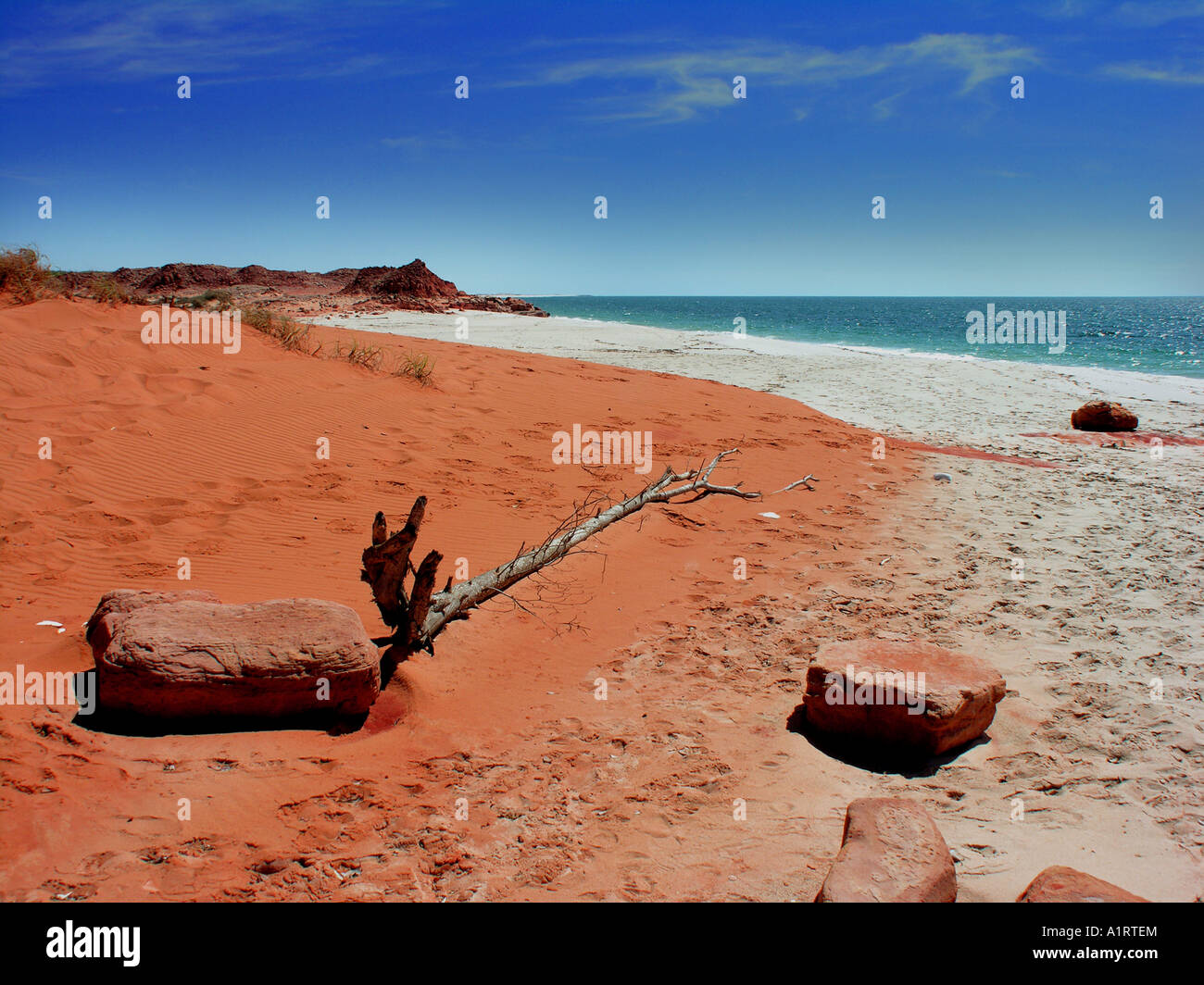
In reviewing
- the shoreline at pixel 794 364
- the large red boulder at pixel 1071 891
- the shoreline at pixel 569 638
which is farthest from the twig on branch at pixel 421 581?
the shoreline at pixel 794 364

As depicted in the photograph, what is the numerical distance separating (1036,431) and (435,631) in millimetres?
11160

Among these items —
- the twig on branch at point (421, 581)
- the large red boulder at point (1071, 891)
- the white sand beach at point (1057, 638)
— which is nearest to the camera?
the large red boulder at point (1071, 891)

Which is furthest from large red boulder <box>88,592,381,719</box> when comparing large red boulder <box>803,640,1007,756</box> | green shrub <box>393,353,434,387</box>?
green shrub <box>393,353,434,387</box>

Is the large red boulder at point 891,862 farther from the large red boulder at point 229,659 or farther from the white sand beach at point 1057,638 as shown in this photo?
the large red boulder at point 229,659

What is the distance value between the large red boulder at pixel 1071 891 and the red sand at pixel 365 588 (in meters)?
0.91

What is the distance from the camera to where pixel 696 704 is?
4.02 meters

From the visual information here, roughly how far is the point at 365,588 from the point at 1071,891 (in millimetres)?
4399

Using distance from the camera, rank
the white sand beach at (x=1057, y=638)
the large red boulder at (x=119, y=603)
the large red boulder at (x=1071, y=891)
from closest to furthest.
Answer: the large red boulder at (x=1071, y=891), the white sand beach at (x=1057, y=638), the large red boulder at (x=119, y=603)

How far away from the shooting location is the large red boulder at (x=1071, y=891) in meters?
2.30

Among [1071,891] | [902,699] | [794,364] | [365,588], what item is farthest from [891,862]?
[794,364]

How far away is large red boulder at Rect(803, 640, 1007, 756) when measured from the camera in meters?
3.41

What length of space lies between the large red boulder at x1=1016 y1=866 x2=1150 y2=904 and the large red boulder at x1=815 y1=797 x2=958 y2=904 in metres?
0.25
